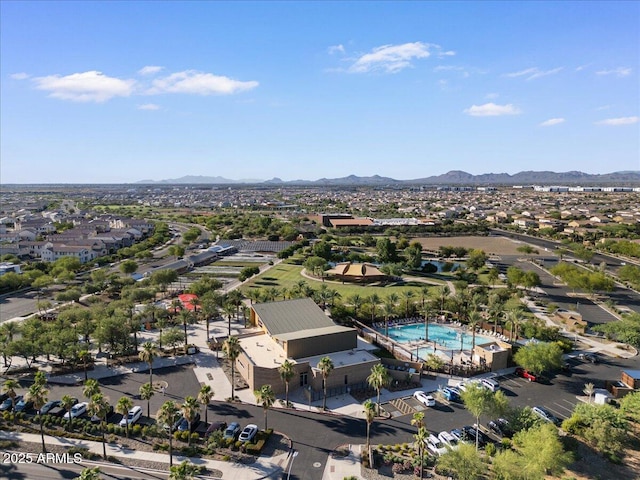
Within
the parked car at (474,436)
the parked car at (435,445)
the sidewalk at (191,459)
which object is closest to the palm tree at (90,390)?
the sidewalk at (191,459)

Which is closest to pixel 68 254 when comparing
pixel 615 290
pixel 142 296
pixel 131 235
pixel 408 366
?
pixel 131 235

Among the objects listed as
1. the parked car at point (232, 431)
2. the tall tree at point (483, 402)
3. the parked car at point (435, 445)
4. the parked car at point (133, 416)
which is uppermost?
the tall tree at point (483, 402)

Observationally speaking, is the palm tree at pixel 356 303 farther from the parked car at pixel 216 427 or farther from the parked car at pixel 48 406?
the parked car at pixel 48 406

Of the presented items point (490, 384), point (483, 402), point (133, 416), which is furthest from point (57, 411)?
point (490, 384)

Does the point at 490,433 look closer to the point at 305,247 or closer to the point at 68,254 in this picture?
the point at 305,247

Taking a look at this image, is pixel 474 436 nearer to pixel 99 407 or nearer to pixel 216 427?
pixel 216 427

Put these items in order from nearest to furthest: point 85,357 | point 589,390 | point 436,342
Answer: point 589,390, point 85,357, point 436,342
